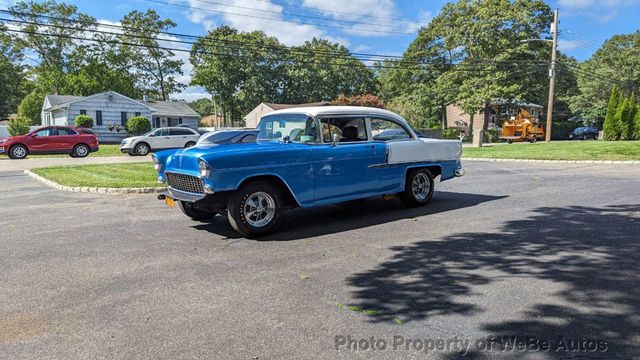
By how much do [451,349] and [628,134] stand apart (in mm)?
31927

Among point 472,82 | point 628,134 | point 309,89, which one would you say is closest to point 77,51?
point 309,89

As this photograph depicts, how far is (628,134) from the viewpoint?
2808cm

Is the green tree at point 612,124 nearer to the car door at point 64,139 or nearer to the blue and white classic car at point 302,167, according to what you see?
the blue and white classic car at point 302,167

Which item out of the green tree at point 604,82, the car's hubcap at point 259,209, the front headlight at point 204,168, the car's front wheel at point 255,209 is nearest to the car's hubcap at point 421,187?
the car's front wheel at point 255,209

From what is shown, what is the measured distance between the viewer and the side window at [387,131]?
23.6 ft

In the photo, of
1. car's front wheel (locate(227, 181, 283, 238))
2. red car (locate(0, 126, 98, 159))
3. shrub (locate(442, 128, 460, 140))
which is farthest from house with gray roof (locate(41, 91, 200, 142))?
car's front wheel (locate(227, 181, 283, 238))

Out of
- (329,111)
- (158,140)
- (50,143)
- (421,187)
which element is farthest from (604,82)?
(329,111)

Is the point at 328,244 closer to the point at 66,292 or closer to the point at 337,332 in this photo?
the point at 337,332

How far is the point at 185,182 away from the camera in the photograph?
5.99m

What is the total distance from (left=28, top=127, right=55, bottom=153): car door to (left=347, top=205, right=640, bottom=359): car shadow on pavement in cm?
2206

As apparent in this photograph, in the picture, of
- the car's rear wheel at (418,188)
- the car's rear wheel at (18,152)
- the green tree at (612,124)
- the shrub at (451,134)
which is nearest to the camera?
the car's rear wheel at (418,188)

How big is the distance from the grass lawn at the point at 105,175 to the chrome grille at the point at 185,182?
4530 mm

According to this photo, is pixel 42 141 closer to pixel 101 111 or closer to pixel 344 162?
pixel 101 111

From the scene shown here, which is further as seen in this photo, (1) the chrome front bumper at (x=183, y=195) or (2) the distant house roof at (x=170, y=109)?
(2) the distant house roof at (x=170, y=109)
